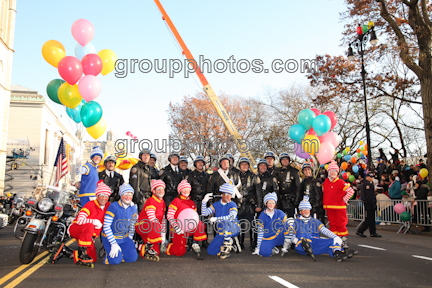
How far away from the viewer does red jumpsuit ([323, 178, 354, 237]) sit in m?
9.04

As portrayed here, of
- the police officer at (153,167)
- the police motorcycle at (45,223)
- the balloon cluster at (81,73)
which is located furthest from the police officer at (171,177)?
the balloon cluster at (81,73)

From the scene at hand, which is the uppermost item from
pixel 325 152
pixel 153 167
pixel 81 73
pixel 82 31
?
pixel 82 31

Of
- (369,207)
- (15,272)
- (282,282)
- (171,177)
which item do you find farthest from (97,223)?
(369,207)

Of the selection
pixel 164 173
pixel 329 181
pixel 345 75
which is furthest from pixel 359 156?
pixel 164 173

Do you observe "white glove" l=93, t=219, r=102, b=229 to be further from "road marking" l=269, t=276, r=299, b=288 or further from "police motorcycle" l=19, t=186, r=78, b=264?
"road marking" l=269, t=276, r=299, b=288

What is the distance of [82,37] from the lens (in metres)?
12.6

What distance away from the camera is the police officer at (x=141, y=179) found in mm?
9102

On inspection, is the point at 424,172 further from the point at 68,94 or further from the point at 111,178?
the point at 68,94

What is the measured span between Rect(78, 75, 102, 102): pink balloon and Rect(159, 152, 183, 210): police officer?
3.83m

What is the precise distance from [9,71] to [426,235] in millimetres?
40480

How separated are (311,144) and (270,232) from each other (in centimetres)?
478

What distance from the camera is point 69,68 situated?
1152cm

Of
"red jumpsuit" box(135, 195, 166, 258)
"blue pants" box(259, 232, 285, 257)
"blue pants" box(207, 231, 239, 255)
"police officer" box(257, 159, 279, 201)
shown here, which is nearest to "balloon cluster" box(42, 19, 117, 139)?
"red jumpsuit" box(135, 195, 166, 258)

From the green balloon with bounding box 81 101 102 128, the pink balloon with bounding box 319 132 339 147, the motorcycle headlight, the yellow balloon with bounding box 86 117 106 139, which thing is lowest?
the motorcycle headlight
